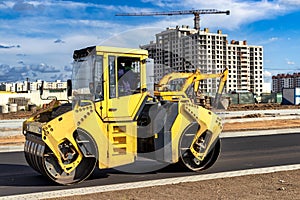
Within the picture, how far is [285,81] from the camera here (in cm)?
14675

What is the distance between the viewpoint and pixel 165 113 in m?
9.91

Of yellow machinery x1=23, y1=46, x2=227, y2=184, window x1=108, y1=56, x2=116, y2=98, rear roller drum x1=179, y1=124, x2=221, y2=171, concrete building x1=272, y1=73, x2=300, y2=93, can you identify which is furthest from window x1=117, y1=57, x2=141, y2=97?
concrete building x1=272, y1=73, x2=300, y2=93

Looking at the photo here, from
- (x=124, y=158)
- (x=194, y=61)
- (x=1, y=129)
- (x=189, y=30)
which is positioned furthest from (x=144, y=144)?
(x=1, y=129)

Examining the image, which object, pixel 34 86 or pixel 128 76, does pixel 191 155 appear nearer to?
pixel 128 76

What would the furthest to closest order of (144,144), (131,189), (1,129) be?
(1,129) → (144,144) → (131,189)

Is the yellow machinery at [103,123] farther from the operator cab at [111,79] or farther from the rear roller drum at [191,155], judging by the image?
the rear roller drum at [191,155]

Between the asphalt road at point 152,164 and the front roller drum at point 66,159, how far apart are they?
21cm

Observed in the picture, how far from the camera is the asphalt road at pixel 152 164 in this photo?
29.5ft

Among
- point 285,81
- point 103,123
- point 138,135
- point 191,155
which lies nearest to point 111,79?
point 103,123

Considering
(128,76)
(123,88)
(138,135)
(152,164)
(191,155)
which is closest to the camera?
(123,88)

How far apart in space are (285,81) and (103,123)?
146599 mm

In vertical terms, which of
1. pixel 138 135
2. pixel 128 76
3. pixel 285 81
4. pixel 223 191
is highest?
pixel 285 81

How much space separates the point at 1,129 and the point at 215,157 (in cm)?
1696

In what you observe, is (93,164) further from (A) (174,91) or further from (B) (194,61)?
(B) (194,61)
